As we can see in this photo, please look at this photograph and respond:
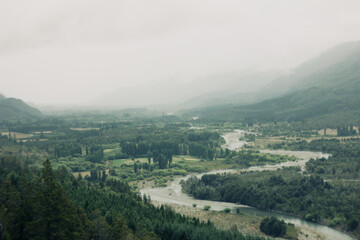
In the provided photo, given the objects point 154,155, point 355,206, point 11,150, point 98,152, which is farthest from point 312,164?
point 11,150

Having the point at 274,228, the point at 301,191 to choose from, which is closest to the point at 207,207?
the point at 274,228

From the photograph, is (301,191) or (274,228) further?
(301,191)

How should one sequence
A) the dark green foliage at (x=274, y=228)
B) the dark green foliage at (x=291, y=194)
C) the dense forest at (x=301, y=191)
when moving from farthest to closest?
1. the dense forest at (x=301, y=191)
2. the dark green foliage at (x=291, y=194)
3. the dark green foliage at (x=274, y=228)

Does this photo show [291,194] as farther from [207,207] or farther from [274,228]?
[274,228]

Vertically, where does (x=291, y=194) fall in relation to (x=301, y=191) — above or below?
below

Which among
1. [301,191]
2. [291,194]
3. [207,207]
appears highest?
[301,191]

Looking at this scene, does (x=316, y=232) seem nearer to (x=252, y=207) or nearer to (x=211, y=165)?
(x=252, y=207)

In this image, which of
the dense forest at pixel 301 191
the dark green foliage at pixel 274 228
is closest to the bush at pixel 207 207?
the dense forest at pixel 301 191

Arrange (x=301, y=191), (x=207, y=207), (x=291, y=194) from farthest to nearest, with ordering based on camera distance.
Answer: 1. (x=301, y=191)
2. (x=291, y=194)
3. (x=207, y=207)

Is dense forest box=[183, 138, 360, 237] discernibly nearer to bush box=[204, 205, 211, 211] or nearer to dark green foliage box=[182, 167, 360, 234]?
dark green foliage box=[182, 167, 360, 234]

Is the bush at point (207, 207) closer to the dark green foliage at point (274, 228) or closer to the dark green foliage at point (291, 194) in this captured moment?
the dark green foliage at point (291, 194)

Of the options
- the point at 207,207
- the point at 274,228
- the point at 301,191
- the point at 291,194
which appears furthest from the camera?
the point at 301,191
